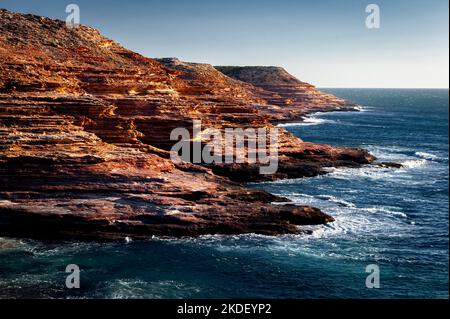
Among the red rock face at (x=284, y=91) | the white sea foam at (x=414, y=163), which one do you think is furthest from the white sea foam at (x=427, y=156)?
the red rock face at (x=284, y=91)

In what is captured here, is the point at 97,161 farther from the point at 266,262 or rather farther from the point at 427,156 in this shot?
the point at 427,156

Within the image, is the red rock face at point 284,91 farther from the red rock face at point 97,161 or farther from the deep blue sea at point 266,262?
the deep blue sea at point 266,262

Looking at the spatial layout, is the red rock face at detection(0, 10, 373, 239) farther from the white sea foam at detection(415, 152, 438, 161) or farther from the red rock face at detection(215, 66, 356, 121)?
the red rock face at detection(215, 66, 356, 121)

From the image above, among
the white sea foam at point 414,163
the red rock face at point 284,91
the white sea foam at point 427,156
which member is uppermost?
the red rock face at point 284,91

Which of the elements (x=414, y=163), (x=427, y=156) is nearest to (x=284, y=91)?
(x=427, y=156)

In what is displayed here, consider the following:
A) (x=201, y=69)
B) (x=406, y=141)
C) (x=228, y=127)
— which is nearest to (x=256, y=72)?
(x=201, y=69)

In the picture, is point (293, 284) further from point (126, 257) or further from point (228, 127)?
point (228, 127)

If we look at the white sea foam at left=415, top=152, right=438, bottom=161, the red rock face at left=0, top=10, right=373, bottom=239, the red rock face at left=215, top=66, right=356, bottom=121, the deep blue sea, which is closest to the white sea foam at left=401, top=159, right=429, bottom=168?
the white sea foam at left=415, top=152, right=438, bottom=161

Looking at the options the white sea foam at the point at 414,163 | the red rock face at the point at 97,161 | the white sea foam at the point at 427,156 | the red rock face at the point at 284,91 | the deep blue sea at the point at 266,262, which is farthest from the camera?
the red rock face at the point at 284,91

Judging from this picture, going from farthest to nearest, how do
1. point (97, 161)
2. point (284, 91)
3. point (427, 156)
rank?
point (284, 91) → point (427, 156) → point (97, 161)
